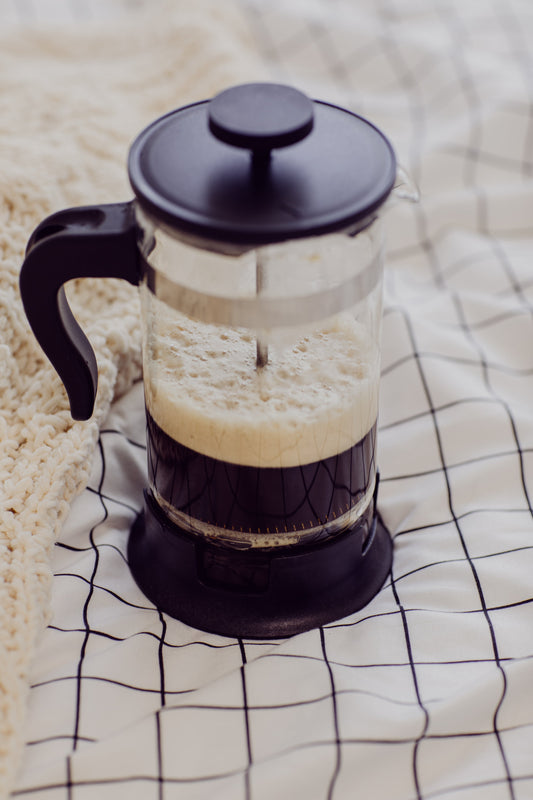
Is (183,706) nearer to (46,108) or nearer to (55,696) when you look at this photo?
(55,696)

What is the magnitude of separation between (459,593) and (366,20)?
814 millimetres

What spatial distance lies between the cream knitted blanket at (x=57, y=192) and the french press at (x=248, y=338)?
2.5 inches

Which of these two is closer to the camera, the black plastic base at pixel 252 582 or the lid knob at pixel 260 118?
the lid knob at pixel 260 118

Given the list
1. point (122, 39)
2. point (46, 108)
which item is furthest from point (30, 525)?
point (122, 39)

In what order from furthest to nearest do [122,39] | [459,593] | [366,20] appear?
[366,20] < [122,39] < [459,593]

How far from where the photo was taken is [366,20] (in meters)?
1.15

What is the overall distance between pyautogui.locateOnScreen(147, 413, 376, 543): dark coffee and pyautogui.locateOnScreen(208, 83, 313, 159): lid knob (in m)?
0.18

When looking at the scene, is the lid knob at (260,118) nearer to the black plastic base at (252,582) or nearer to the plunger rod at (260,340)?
the plunger rod at (260,340)

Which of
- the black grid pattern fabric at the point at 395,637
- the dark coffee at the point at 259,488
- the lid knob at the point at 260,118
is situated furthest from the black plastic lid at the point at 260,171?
the black grid pattern fabric at the point at 395,637

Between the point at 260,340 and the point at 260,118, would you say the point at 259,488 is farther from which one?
the point at 260,118

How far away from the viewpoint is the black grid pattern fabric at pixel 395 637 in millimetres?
509

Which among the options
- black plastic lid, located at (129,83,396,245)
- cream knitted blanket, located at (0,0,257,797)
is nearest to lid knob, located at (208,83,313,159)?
black plastic lid, located at (129,83,396,245)

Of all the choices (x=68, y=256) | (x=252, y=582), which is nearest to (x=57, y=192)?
(x=68, y=256)

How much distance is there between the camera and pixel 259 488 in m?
0.53
